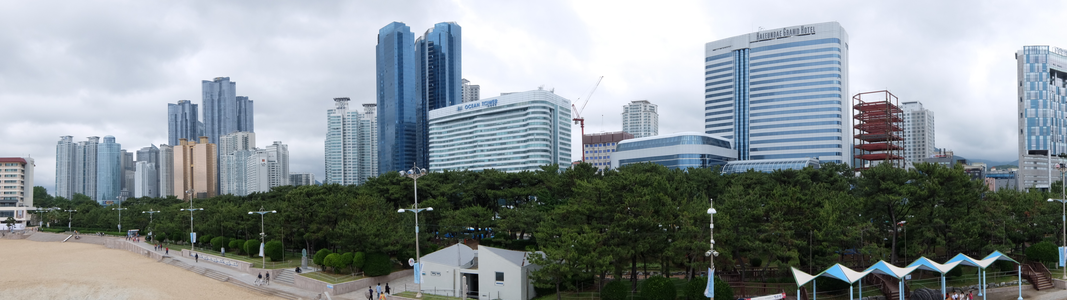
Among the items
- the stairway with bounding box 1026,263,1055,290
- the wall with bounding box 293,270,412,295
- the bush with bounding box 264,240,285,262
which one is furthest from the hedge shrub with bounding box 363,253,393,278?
the stairway with bounding box 1026,263,1055,290

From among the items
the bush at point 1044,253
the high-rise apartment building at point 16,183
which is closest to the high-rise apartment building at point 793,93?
the bush at point 1044,253

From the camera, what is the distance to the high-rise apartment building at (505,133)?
15825 cm

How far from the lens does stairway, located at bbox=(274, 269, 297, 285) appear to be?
43578mm

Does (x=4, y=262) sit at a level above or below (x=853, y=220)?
below

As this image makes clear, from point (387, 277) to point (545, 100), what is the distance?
11973 cm

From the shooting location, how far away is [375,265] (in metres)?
40.7

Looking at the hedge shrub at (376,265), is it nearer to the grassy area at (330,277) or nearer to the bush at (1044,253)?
the grassy area at (330,277)

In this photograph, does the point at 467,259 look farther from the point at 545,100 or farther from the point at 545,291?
the point at 545,100

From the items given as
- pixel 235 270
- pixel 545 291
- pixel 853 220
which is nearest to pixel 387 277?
pixel 545 291

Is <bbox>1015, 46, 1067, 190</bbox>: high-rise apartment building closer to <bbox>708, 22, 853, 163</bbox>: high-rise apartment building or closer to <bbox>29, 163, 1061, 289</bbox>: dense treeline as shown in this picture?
<bbox>708, 22, 853, 163</bbox>: high-rise apartment building

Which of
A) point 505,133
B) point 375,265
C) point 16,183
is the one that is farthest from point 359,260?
point 16,183

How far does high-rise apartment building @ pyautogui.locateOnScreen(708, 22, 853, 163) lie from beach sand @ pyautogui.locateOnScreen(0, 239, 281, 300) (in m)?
115

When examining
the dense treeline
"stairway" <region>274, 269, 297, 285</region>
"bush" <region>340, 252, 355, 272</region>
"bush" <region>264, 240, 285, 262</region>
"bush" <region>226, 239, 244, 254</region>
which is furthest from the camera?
"bush" <region>226, 239, 244, 254</region>

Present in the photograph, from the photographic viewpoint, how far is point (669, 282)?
28422mm
